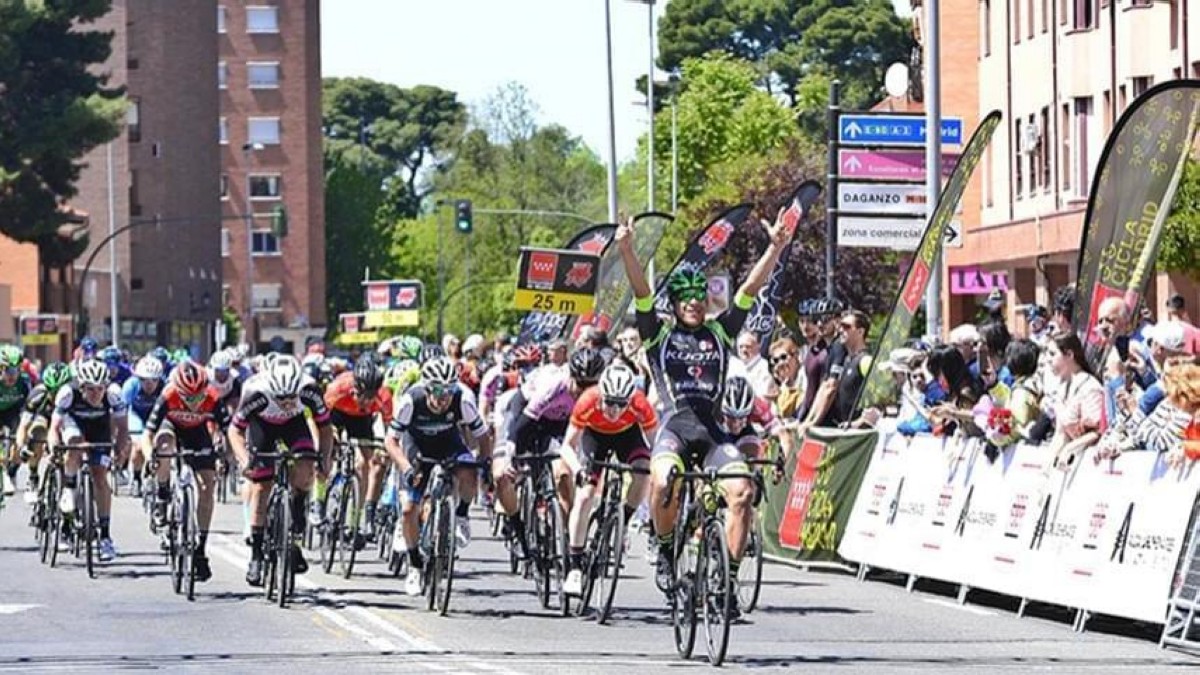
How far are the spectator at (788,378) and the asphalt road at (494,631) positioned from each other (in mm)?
2909

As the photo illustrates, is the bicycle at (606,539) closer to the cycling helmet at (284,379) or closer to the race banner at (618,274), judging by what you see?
Result: the cycling helmet at (284,379)

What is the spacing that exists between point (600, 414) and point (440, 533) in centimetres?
131

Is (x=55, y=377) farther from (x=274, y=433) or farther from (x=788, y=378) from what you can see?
(x=274, y=433)

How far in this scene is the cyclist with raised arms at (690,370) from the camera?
1591cm

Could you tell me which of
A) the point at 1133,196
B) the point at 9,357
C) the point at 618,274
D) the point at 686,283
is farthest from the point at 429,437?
the point at 618,274

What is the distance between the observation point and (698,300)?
1592cm

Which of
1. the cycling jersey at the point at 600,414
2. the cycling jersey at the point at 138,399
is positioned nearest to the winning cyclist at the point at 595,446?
the cycling jersey at the point at 600,414

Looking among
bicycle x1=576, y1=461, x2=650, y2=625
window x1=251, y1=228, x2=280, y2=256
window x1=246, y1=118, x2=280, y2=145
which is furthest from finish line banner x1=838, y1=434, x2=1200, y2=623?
window x1=251, y1=228, x2=280, y2=256

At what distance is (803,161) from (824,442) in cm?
5124

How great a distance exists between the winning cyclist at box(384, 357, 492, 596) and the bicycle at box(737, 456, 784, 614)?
186 cm

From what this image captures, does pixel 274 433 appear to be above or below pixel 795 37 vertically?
below

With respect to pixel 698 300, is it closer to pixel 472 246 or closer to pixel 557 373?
pixel 557 373

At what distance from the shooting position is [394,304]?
74.5m

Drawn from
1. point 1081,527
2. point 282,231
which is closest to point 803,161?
point 282,231
